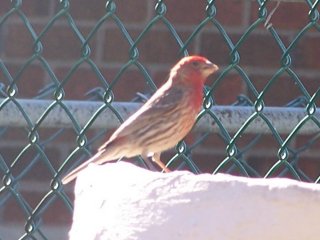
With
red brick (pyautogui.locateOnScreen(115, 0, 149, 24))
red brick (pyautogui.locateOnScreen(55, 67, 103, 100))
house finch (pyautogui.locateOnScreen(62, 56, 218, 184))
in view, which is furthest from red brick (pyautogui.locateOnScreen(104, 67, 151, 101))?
house finch (pyautogui.locateOnScreen(62, 56, 218, 184))

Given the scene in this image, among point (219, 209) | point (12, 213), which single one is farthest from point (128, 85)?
point (219, 209)

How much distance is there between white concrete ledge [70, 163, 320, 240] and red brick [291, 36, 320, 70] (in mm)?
2409

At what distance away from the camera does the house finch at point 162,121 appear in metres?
2.92

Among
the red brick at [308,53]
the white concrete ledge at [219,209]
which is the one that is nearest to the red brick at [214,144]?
the red brick at [308,53]

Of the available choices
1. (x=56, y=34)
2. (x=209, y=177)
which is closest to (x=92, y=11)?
(x=56, y=34)

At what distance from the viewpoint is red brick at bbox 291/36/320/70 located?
4.19 m

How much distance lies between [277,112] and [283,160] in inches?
5.1

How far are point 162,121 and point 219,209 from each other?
1.25 meters

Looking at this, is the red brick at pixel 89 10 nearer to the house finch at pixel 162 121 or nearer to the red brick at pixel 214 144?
the red brick at pixel 214 144

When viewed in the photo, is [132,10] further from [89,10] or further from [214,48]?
[214,48]

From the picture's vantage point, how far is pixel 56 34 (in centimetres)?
418

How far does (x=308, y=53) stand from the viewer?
4.21 m

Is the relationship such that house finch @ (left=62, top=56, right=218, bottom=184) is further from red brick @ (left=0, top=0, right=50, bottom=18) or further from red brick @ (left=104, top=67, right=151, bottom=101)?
red brick @ (left=0, top=0, right=50, bottom=18)

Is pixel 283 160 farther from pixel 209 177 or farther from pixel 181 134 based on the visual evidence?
pixel 209 177
